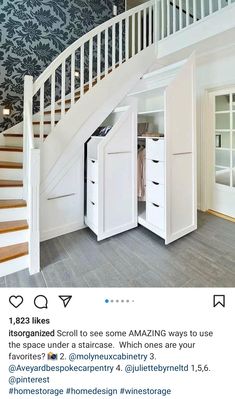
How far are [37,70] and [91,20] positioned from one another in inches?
51.4

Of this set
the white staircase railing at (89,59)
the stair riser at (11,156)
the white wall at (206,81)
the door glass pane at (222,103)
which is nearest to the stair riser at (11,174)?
the stair riser at (11,156)

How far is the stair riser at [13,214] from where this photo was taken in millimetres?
2003

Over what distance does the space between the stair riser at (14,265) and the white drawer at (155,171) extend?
139 cm

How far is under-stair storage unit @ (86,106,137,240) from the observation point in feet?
7.78

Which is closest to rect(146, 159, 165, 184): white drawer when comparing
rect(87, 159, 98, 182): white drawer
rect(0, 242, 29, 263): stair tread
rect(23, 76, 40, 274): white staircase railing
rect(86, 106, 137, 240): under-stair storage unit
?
rect(86, 106, 137, 240): under-stair storage unit

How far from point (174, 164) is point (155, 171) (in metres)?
0.20

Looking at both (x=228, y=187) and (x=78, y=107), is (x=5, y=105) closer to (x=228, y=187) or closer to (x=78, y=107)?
(x=78, y=107)

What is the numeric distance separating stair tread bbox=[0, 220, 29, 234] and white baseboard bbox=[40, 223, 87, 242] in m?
0.53

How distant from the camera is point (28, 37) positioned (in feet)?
10.2

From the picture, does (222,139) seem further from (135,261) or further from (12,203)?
(12,203)

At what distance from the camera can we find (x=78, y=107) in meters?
2.37
